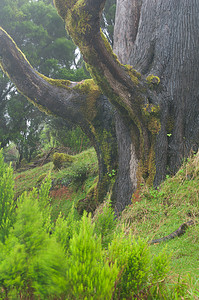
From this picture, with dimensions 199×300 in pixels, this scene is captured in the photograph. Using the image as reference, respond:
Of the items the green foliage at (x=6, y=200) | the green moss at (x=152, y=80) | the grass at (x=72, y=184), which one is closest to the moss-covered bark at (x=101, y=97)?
the green moss at (x=152, y=80)

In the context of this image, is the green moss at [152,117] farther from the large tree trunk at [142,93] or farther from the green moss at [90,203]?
the green moss at [90,203]

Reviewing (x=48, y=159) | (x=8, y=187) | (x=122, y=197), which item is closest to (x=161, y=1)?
(x=122, y=197)

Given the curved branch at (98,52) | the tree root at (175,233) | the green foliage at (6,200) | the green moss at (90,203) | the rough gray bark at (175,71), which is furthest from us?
the green moss at (90,203)

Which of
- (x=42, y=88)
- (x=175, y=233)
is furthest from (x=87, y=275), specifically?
(x=42, y=88)

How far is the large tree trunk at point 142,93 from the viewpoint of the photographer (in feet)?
14.4

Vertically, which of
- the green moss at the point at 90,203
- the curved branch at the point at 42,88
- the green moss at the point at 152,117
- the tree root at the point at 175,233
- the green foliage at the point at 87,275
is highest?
the curved branch at the point at 42,88

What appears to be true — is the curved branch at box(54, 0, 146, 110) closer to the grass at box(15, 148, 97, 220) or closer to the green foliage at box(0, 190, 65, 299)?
the green foliage at box(0, 190, 65, 299)

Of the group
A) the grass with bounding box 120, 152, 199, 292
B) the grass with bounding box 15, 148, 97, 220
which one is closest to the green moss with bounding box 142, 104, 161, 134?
the grass with bounding box 120, 152, 199, 292

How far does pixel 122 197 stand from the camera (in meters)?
4.80

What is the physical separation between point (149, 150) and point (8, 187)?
3.42m

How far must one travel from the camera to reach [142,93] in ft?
14.7

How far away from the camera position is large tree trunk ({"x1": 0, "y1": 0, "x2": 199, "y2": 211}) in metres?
4.39

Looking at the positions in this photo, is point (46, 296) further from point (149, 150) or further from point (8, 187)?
point (149, 150)

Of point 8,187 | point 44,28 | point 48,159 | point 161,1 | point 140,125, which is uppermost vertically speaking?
point 44,28
